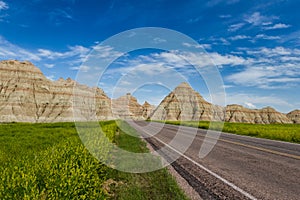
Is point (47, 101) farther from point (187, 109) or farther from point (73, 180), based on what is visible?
point (73, 180)

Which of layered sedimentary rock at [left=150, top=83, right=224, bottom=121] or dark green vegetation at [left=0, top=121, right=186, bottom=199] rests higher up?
layered sedimentary rock at [left=150, top=83, right=224, bottom=121]

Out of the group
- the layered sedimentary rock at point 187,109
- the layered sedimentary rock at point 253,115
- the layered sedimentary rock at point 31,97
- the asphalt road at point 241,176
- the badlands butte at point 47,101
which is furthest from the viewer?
the layered sedimentary rock at point 253,115

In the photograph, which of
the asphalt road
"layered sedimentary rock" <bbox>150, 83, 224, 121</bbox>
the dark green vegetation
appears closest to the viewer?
the dark green vegetation

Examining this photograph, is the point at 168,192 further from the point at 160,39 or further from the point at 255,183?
the point at 160,39

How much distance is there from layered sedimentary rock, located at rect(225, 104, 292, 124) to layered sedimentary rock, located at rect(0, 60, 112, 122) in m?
98.7

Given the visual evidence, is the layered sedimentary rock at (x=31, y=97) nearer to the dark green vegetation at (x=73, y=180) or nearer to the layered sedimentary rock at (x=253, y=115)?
the dark green vegetation at (x=73, y=180)

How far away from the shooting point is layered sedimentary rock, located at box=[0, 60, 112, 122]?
86500mm

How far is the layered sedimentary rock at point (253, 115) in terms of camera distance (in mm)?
159000

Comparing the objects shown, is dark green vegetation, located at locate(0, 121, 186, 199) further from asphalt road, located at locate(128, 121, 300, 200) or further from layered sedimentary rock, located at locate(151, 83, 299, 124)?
layered sedimentary rock, located at locate(151, 83, 299, 124)

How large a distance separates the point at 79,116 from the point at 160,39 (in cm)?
9792

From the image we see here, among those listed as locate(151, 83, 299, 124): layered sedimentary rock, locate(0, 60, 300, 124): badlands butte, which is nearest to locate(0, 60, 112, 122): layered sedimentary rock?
locate(0, 60, 300, 124): badlands butte

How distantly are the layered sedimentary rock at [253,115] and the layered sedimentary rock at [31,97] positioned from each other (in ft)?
324

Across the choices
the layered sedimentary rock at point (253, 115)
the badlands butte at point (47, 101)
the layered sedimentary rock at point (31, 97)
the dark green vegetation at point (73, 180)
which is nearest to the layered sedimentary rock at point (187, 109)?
the badlands butte at point (47, 101)

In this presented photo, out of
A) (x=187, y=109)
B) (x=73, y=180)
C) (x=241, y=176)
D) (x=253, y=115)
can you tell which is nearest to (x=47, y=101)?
(x=187, y=109)
